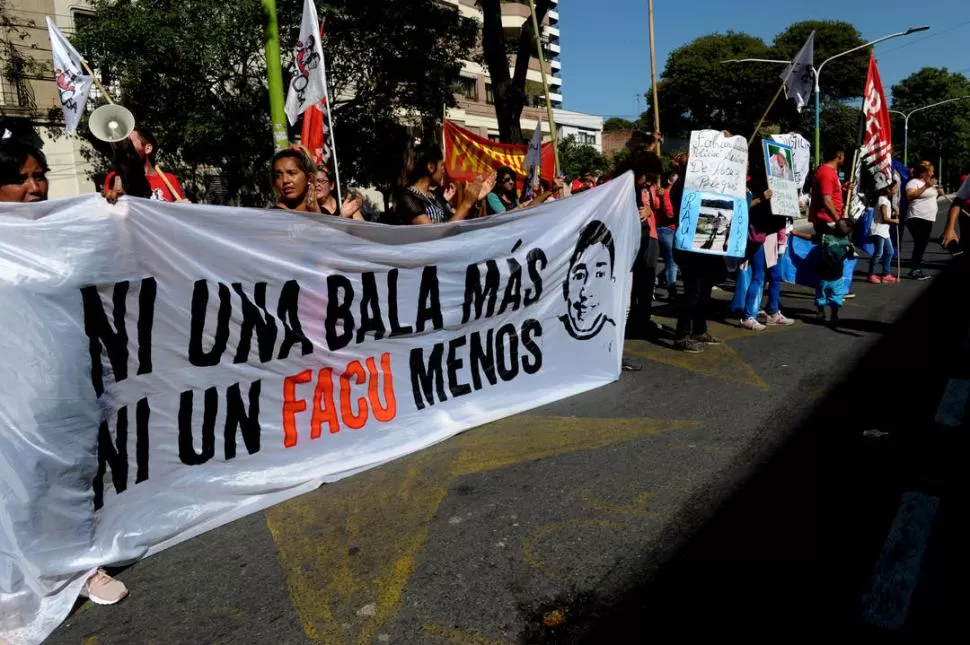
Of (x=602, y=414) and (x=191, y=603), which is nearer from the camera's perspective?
(x=191, y=603)

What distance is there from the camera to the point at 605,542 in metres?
2.84

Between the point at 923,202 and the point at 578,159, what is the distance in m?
36.7

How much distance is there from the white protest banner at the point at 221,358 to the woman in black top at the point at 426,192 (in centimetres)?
26

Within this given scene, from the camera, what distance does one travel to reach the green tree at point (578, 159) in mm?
42875

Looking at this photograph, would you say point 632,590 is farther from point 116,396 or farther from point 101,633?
point 116,396

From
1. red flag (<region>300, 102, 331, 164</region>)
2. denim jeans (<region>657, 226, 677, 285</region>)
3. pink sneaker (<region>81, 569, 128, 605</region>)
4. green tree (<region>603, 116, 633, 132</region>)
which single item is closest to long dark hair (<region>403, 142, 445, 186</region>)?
red flag (<region>300, 102, 331, 164</region>)

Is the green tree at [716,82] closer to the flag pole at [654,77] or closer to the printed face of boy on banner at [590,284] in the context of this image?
the flag pole at [654,77]

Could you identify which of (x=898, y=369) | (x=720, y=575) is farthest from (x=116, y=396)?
(x=898, y=369)

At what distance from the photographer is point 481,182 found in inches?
179

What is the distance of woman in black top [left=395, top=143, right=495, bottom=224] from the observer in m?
4.50

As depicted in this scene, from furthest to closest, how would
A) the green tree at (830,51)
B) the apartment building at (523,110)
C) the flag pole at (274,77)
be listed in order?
1. the green tree at (830,51)
2. the apartment building at (523,110)
3. the flag pole at (274,77)

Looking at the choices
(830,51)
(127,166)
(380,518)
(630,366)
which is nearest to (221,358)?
(380,518)

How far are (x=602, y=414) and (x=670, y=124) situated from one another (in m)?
66.9

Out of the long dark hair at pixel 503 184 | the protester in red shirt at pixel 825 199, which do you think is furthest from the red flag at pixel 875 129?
the long dark hair at pixel 503 184
